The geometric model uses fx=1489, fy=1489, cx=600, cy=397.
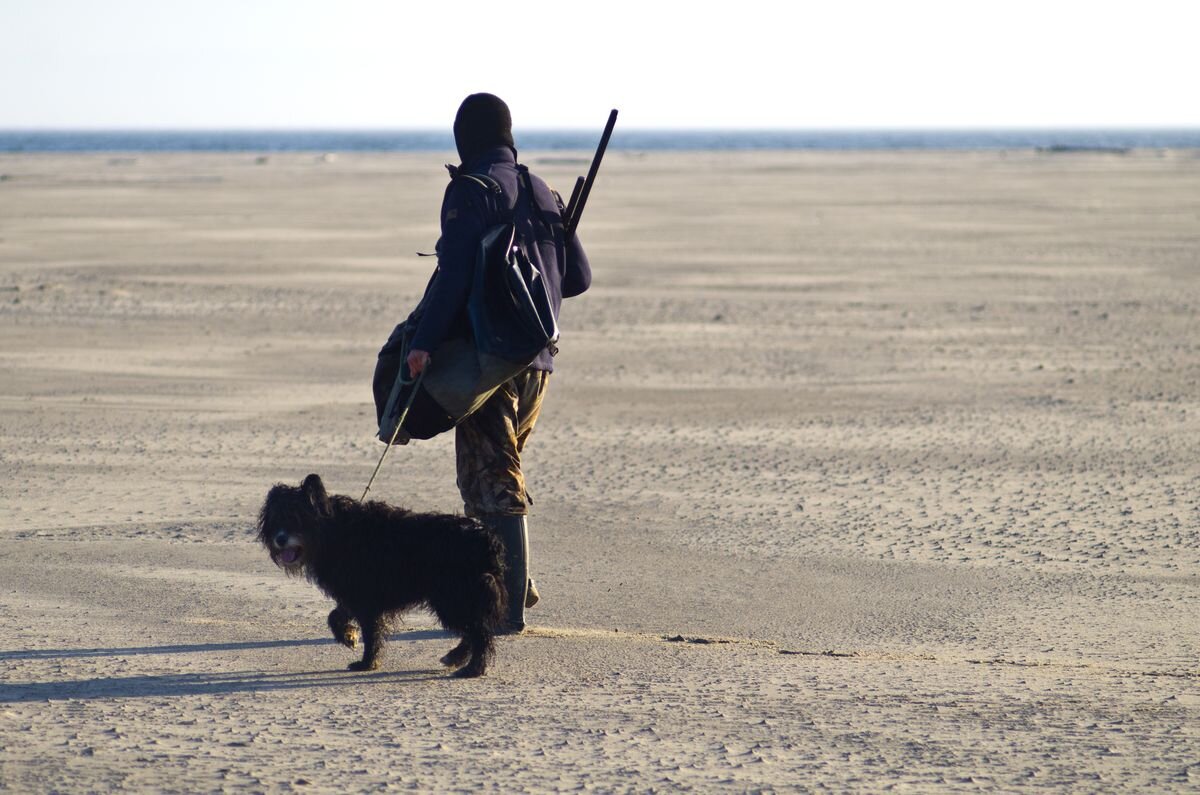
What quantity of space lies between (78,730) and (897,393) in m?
8.60

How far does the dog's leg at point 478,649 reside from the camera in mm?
5355

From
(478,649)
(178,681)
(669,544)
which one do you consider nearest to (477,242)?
(478,649)

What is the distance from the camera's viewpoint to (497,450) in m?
5.73

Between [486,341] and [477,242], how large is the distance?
0.36 m

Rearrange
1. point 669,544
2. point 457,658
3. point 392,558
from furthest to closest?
point 669,544, point 457,658, point 392,558

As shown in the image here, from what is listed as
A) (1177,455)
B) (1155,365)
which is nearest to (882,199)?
(1155,365)

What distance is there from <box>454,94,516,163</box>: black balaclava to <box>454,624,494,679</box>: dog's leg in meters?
1.76

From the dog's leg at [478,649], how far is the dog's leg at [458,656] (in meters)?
0.02

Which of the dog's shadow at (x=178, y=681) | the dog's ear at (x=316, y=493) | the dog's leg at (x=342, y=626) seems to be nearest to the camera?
the dog's shadow at (x=178, y=681)

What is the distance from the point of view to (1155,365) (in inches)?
533

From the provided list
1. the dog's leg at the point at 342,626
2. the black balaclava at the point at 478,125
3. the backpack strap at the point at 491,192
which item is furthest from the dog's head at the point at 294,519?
the black balaclava at the point at 478,125

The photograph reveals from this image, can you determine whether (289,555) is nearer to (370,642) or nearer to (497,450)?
(370,642)

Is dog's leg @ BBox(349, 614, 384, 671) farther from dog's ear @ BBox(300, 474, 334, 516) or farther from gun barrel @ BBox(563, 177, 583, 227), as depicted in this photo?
gun barrel @ BBox(563, 177, 583, 227)

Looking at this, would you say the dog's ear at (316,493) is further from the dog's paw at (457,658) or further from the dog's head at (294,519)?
the dog's paw at (457,658)
